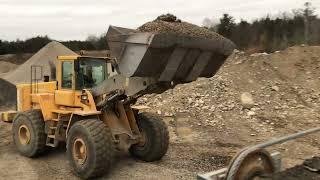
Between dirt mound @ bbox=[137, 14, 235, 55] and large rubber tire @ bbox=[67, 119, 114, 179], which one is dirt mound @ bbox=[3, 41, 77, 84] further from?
dirt mound @ bbox=[137, 14, 235, 55]

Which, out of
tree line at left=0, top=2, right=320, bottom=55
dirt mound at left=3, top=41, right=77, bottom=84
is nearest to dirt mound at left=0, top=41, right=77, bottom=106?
dirt mound at left=3, top=41, right=77, bottom=84

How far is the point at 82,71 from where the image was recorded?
8.88 meters

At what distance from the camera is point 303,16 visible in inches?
992

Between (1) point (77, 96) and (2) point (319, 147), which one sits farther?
(2) point (319, 147)

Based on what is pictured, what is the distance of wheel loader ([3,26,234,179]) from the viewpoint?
7.43 metres

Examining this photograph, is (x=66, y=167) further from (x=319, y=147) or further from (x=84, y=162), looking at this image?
(x=319, y=147)

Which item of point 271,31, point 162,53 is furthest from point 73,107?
point 271,31

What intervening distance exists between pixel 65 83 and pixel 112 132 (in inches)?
52.8

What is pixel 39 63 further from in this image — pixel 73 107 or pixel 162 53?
pixel 162 53

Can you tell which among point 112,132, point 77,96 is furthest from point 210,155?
point 77,96

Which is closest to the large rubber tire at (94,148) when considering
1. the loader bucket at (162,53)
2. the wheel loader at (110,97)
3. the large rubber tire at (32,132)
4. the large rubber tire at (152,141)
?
the wheel loader at (110,97)

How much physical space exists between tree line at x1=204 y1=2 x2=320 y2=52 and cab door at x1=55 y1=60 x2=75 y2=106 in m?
13.7

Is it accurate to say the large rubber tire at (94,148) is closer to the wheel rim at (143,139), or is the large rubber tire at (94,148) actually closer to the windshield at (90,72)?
the windshield at (90,72)

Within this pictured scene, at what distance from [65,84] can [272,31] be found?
16.7m
